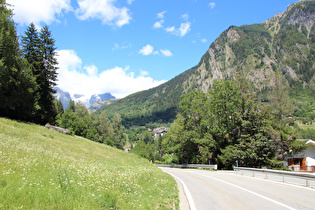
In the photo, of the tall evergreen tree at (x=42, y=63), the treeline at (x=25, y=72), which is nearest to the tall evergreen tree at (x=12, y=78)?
the treeline at (x=25, y=72)

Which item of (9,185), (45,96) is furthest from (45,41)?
(9,185)

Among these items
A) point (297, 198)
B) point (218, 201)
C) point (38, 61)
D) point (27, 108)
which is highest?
point (38, 61)

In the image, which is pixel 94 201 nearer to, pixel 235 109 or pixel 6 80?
pixel 6 80

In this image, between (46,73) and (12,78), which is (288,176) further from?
(46,73)

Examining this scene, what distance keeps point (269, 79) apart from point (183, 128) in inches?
819

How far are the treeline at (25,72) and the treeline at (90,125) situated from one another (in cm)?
1923

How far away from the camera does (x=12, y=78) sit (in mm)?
26859

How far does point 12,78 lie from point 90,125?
163ft

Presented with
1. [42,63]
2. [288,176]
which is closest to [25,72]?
[42,63]

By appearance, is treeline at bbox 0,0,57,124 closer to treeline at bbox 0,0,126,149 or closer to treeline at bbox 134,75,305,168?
treeline at bbox 0,0,126,149

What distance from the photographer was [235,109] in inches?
1442

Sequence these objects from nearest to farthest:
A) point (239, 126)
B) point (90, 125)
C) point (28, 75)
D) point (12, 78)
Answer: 1. point (12, 78)
2. point (28, 75)
3. point (239, 126)
4. point (90, 125)

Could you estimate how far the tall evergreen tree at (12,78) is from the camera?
82.3 ft

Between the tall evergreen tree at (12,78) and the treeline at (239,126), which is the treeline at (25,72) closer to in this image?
the tall evergreen tree at (12,78)
